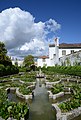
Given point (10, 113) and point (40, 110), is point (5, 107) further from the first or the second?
point (40, 110)

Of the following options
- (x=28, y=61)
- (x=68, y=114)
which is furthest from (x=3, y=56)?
(x=28, y=61)

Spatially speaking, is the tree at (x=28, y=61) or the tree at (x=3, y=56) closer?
the tree at (x=3, y=56)

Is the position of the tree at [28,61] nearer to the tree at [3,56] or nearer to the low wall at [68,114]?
the tree at [3,56]

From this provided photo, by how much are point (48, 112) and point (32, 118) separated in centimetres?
157

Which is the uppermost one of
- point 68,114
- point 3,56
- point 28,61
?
point 3,56

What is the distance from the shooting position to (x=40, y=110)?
537 inches

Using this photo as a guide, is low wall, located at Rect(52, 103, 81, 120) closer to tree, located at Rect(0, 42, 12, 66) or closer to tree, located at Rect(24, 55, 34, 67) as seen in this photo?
tree, located at Rect(0, 42, 12, 66)

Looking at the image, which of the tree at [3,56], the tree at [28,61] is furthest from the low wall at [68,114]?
the tree at [28,61]

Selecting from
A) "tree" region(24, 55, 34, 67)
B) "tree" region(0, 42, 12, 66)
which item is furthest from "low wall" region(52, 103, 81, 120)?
"tree" region(24, 55, 34, 67)

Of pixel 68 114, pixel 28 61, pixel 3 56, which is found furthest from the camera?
pixel 28 61

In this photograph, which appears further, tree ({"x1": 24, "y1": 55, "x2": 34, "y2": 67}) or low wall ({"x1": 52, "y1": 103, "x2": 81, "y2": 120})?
Answer: tree ({"x1": 24, "y1": 55, "x2": 34, "y2": 67})

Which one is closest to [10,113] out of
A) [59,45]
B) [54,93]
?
[54,93]

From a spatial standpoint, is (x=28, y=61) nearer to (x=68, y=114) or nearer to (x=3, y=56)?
(x=3, y=56)

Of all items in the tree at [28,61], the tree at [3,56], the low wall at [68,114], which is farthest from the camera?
the tree at [28,61]
